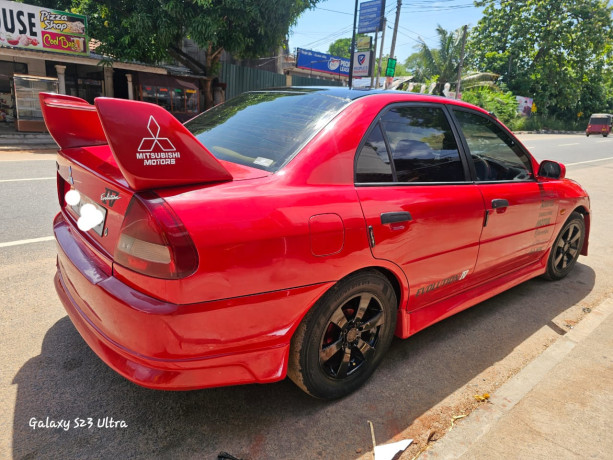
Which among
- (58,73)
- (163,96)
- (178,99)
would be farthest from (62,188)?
(178,99)

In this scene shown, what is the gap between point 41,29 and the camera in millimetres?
14703

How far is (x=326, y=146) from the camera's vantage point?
7.02 ft

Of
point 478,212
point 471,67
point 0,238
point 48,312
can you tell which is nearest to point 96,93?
point 0,238

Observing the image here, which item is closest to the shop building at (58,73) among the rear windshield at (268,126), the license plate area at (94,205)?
the rear windshield at (268,126)

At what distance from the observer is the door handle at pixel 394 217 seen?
7.35ft

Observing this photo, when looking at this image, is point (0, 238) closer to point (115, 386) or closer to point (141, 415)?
point (115, 386)

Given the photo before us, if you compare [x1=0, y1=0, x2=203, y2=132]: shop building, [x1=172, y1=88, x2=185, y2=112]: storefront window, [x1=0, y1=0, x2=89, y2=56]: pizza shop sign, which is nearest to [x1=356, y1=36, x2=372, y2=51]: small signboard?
[x1=0, y1=0, x2=203, y2=132]: shop building

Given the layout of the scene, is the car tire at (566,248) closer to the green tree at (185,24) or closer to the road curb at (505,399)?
the road curb at (505,399)

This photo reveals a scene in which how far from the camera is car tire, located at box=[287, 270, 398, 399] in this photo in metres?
2.09

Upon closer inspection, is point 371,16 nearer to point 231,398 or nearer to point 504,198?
point 504,198

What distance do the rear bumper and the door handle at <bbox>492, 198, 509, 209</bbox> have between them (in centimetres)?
160

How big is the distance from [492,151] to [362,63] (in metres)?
20.1

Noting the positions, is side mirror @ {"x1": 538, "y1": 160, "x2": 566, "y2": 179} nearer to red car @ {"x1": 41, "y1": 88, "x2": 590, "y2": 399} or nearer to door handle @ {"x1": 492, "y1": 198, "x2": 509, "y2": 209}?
red car @ {"x1": 41, "y1": 88, "x2": 590, "y2": 399}

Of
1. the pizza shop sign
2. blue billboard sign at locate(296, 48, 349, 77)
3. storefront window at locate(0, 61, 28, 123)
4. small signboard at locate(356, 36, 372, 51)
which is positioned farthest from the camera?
blue billboard sign at locate(296, 48, 349, 77)
